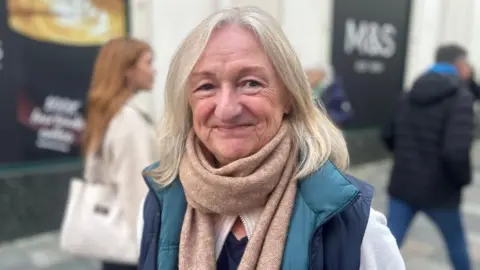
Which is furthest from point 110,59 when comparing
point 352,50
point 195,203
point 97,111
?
point 352,50

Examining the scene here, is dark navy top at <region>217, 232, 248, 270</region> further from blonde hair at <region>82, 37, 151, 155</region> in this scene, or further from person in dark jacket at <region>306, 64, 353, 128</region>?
person in dark jacket at <region>306, 64, 353, 128</region>

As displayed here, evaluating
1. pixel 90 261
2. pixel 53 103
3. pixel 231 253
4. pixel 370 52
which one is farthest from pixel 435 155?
pixel 370 52

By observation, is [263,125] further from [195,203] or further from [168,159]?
[168,159]

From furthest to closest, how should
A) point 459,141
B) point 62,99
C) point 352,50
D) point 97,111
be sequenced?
point 352,50
point 62,99
point 459,141
point 97,111

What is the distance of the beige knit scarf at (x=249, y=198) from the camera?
1358 mm

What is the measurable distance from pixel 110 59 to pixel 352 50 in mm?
6454

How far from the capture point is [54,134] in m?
5.38

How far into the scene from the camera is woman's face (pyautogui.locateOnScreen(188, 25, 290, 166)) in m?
1.35

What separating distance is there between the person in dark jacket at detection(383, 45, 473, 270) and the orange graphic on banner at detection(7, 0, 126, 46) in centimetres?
343

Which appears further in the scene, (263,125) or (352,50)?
(352,50)

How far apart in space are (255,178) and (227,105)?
217mm

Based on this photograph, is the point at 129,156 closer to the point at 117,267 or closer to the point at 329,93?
the point at 117,267

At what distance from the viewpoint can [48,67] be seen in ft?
17.2

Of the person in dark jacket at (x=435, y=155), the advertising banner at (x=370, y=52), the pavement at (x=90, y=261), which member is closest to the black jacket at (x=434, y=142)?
the person in dark jacket at (x=435, y=155)
